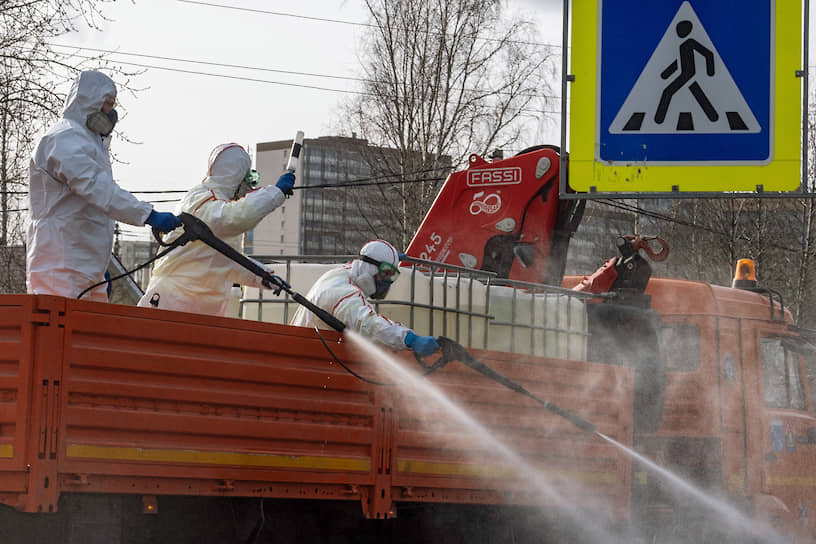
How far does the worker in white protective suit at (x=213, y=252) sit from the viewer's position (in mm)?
5684

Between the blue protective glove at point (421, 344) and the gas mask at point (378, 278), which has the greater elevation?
the gas mask at point (378, 278)

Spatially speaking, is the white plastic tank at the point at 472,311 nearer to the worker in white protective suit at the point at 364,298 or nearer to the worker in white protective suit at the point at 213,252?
the worker in white protective suit at the point at 364,298

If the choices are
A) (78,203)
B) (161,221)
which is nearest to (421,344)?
(161,221)

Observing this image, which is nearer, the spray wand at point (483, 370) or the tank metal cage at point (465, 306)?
the spray wand at point (483, 370)

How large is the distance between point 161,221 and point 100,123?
66 cm

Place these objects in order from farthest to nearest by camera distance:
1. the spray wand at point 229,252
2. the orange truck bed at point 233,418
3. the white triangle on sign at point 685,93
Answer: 1. the white triangle on sign at point 685,93
2. the spray wand at point 229,252
3. the orange truck bed at point 233,418

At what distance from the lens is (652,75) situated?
5758 mm

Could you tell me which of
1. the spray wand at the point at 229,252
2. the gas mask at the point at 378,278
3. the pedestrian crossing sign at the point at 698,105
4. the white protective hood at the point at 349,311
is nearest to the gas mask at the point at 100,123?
the spray wand at the point at 229,252

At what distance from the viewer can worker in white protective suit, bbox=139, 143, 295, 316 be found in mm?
5684

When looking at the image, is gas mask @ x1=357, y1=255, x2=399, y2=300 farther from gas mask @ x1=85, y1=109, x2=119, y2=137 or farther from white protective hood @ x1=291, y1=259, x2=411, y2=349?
gas mask @ x1=85, y1=109, x2=119, y2=137

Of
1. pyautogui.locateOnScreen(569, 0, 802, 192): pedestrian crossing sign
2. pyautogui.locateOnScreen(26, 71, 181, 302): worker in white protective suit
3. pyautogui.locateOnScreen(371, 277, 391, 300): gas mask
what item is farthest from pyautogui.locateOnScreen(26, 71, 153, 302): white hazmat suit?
pyautogui.locateOnScreen(569, 0, 802, 192): pedestrian crossing sign

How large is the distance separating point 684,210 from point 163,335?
100.0 ft

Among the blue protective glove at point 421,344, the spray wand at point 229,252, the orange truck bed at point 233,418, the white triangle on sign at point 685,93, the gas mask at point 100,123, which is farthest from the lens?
the white triangle on sign at point 685,93

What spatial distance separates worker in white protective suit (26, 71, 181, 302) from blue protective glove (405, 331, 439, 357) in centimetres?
131
